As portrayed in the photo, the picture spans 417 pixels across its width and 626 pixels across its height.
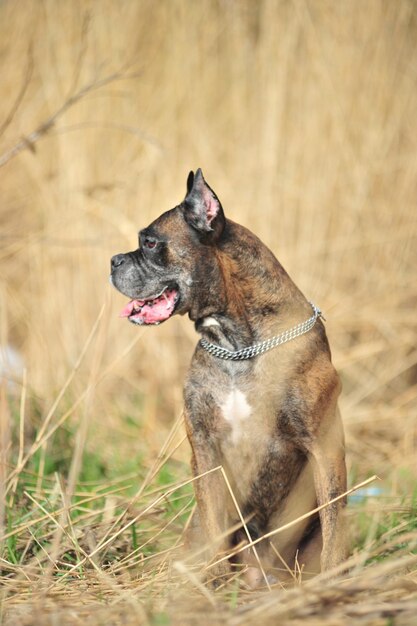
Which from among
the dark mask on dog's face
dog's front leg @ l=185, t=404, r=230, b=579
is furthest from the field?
the dark mask on dog's face

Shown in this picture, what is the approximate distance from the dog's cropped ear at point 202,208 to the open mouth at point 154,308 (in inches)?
9.5

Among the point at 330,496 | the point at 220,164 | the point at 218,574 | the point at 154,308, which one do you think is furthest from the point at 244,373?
the point at 220,164

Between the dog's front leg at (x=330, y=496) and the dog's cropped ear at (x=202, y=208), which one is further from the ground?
the dog's cropped ear at (x=202, y=208)

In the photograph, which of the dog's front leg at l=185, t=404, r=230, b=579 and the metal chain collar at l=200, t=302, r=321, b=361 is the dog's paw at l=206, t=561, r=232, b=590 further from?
the metal chain collar at l=200, t=302, r=321, b=361

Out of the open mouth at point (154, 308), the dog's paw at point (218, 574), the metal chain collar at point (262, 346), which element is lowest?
the dog's paw at point (218, 574)

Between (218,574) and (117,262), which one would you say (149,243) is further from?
(218,574)

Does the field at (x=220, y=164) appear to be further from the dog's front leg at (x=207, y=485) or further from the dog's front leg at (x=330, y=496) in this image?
the dog's front leg at (x=330, y=496)

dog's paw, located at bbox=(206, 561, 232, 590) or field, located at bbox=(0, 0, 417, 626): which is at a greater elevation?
field, located at bbox=(0, 0, 417, 626)

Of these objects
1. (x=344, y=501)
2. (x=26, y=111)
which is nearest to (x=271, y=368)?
(x=344, y=501)

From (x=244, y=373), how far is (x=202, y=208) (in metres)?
0.59

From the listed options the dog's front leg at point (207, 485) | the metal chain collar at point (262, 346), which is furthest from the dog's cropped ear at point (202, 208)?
the dog's front leg at point (207, 485)

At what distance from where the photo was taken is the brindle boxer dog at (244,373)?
121 inches

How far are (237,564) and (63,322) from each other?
3054 millimetres

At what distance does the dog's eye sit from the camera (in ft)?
10.2
